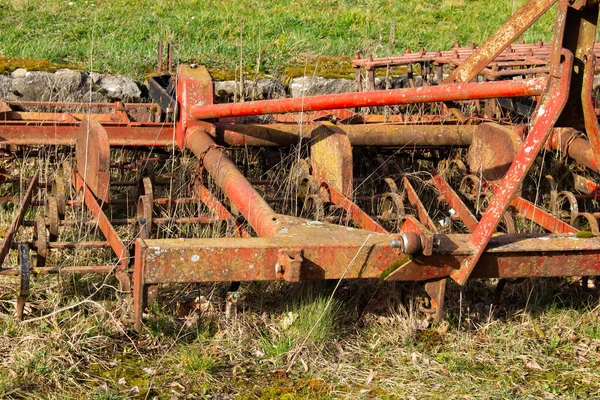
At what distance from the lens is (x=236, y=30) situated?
9.81m

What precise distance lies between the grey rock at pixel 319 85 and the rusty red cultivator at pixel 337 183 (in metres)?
0.51

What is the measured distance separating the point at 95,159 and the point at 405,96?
1953mm

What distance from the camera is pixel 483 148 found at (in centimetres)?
529

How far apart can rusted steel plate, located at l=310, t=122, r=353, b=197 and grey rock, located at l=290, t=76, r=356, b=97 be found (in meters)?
2.93

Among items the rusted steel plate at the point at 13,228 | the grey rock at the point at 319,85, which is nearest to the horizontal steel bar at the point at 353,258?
the rusted steel plate at the point at 13,228

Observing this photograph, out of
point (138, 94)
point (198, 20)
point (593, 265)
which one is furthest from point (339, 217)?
point (198, 20)

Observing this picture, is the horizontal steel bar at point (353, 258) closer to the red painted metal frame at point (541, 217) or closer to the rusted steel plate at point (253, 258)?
the rusted steel plate at point (253, 258)

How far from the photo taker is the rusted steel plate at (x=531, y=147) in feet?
10.8

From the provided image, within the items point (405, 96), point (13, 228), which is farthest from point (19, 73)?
point (405, 96)

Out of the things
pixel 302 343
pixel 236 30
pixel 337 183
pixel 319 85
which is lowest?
pixel 302 343

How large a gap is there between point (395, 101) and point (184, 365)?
163 cm

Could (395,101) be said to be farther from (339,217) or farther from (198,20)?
(198,20)

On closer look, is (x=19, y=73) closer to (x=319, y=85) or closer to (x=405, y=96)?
(x=319, y=85)

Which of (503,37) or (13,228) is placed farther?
(503,37)
